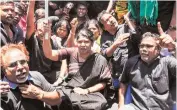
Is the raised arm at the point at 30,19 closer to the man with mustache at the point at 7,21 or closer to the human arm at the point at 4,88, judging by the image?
the man with mustache at the point at 7,21

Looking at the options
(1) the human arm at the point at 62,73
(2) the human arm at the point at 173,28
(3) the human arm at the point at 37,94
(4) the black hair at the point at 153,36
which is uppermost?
(2) the human arm at the point at 173,28

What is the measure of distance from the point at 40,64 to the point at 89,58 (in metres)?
0.69

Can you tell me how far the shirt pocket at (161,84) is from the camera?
97.2 inches

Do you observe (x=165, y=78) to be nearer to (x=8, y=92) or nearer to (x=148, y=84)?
(x=148, y=84)

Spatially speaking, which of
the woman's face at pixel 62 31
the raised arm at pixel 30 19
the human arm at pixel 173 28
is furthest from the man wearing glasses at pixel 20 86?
the woman's face at pixel 62 31

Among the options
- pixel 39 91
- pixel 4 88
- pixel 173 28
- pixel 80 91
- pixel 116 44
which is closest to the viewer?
pixel 4 88

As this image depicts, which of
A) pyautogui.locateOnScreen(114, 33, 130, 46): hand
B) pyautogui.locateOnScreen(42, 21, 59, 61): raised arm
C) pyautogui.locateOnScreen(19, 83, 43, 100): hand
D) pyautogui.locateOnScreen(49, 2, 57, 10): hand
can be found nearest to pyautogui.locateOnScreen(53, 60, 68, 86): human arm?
pyautogui.locateOnScreen(42, 21, 59, 61): raised arm

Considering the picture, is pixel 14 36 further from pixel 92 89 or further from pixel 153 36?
pixel 153 36

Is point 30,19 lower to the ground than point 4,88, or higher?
higher

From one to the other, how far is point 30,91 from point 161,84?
91cm

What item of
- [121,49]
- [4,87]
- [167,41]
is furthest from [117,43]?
[4,87]

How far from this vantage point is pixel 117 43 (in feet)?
9.48

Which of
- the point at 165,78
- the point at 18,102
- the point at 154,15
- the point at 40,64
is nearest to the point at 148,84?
the point at 165,78

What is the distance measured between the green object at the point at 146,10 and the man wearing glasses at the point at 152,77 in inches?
3.8
